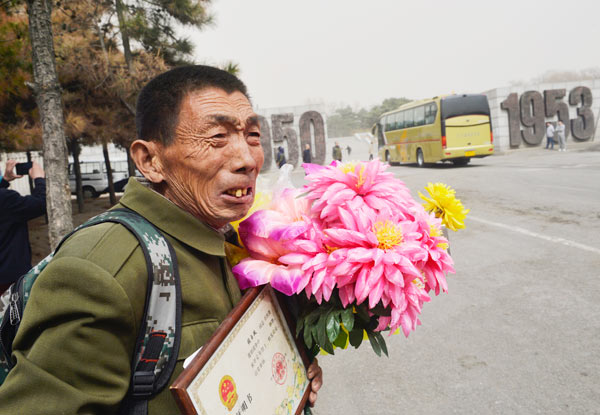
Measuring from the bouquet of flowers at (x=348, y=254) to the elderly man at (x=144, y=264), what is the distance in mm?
133

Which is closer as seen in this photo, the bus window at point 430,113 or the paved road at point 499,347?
the paved road at point 499,347

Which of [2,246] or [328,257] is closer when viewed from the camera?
[328,257]

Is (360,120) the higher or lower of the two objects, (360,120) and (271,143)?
the higher

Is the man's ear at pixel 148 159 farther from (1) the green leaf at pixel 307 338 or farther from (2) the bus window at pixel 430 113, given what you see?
(2) the bus window at pixel 430 113

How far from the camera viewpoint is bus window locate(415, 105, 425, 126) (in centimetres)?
2045

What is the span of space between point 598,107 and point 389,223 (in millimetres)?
33858

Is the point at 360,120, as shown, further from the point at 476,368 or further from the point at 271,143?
the point at 476,368

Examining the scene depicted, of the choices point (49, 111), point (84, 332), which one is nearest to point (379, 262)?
point (84, 332)

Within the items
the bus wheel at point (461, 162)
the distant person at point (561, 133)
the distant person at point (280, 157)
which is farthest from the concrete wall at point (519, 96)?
the distant person at point (280, 157)

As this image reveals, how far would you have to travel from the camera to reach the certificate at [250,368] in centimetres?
88

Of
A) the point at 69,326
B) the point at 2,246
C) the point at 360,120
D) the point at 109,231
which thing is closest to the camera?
the point at 69,326

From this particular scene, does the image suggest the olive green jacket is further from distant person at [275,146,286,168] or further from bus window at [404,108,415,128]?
bus window at [404,108,415,128]

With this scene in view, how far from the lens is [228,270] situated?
128 cm

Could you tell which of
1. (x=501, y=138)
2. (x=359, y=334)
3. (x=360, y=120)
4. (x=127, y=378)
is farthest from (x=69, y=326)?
(x=360, y=120)
